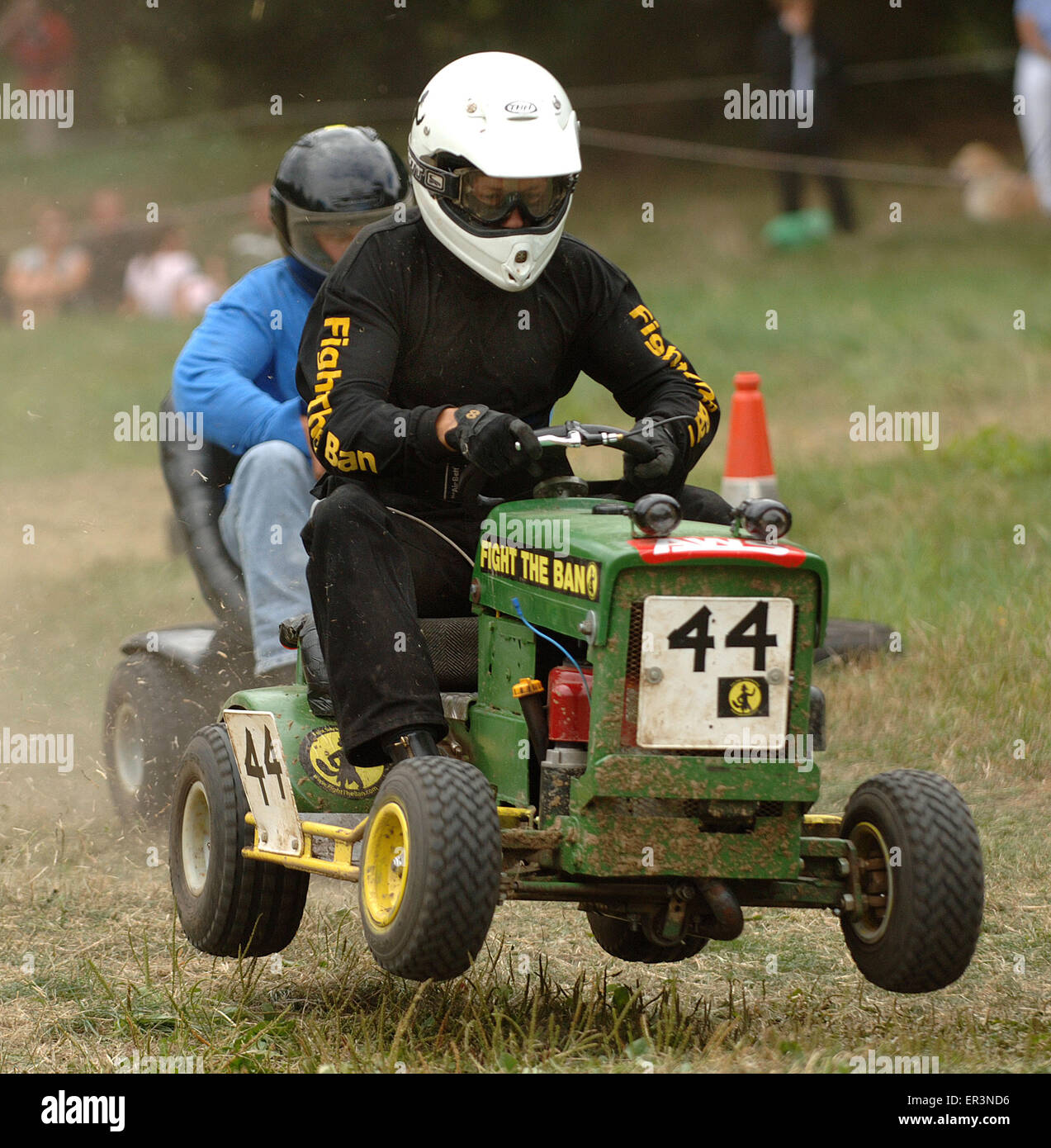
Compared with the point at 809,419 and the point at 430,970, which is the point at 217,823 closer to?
the point at 430,970

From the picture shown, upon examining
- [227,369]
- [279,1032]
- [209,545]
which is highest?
[227,369]

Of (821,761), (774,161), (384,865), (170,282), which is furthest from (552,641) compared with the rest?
(774,161)

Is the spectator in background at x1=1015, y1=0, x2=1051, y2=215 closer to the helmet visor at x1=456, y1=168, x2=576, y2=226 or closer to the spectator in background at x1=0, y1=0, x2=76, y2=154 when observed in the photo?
the spectator in background at x1=0, y1=0, x2=76, y2=154

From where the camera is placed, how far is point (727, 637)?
152 inches

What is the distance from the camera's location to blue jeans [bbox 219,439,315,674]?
20.7 feet

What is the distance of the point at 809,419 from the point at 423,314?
8.24 metres

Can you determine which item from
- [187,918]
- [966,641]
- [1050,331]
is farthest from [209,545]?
[1050,331]

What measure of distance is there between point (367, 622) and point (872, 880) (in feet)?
4.15

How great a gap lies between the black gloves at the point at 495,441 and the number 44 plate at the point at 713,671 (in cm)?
52

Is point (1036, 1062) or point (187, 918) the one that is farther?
point (187, 918)

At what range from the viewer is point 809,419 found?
12492 mm

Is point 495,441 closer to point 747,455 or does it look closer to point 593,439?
point 593,439

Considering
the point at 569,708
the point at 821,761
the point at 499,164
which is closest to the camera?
the point at 569,708

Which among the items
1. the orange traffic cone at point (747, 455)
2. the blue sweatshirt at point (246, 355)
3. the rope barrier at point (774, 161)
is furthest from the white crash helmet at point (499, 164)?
the rope barrier at point (774, 161)
